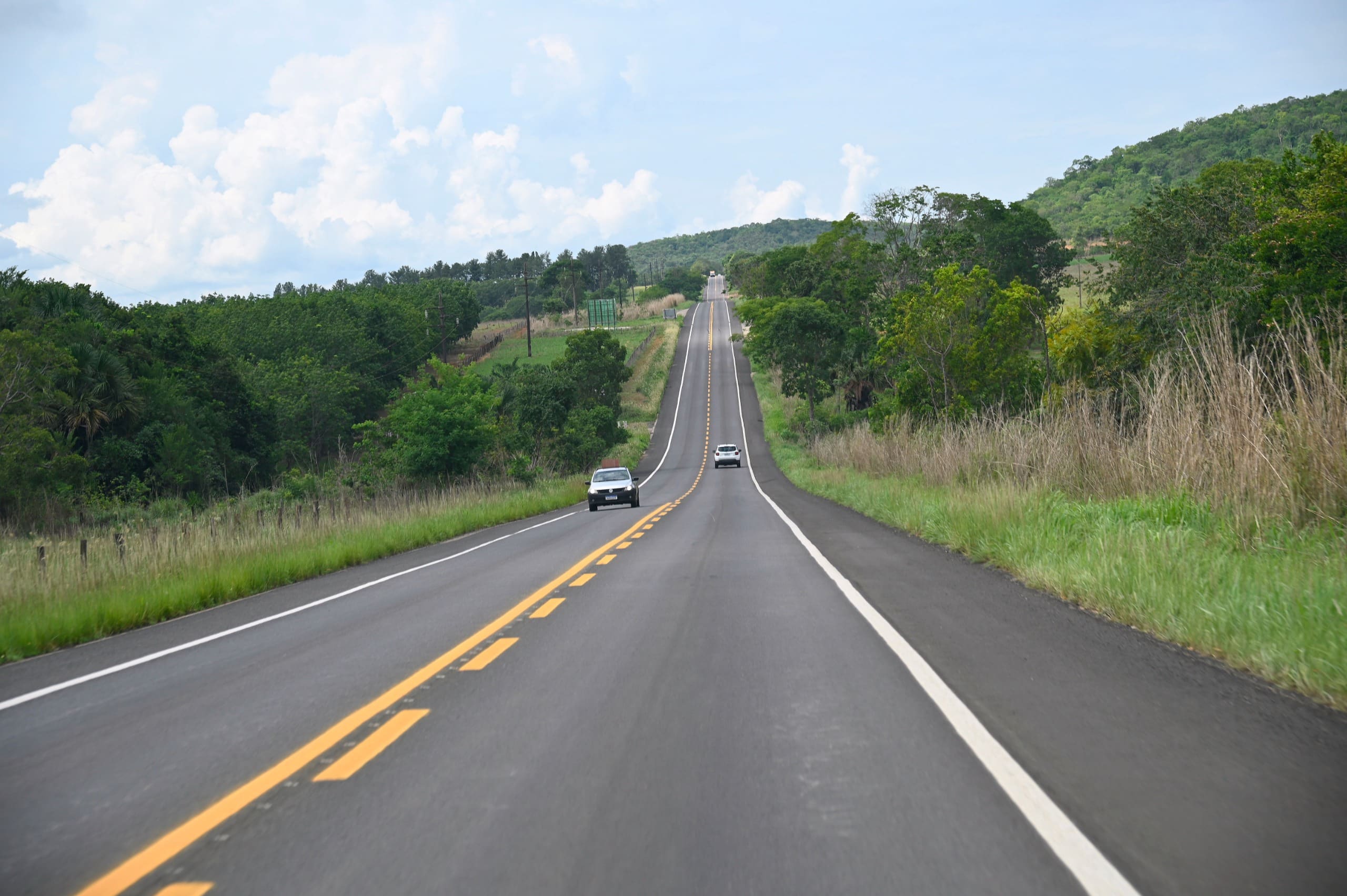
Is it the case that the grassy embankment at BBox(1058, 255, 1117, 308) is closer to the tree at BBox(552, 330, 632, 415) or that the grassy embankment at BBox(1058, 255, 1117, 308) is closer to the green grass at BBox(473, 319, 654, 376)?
the tree at BBox(552, 330, 632, 415)

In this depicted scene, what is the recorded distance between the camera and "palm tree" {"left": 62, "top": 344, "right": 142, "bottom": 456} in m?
44.4

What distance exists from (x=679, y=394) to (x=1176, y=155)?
67.4m

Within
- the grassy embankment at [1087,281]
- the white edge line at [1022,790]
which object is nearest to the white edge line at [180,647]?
the white edge line at [1022,790]

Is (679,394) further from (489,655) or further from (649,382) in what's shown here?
(489,655)

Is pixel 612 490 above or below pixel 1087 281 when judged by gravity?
below

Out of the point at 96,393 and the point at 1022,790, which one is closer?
the point at 1022,790

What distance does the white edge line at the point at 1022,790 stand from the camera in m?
3.31

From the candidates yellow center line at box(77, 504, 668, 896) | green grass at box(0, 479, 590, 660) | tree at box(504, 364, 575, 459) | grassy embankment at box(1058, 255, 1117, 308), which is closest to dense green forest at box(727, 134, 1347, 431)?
grassy embankment at box(1058, 255, 1117, 308)

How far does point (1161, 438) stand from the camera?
41.5 ft

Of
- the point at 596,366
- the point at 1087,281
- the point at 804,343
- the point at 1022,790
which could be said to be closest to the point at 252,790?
the point at 1022,790

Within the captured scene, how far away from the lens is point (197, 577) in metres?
12.4

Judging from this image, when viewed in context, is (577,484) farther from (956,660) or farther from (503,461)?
(956,660)

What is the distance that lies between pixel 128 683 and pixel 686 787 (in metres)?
4.80

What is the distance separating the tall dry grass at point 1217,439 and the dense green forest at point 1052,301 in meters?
0.65
